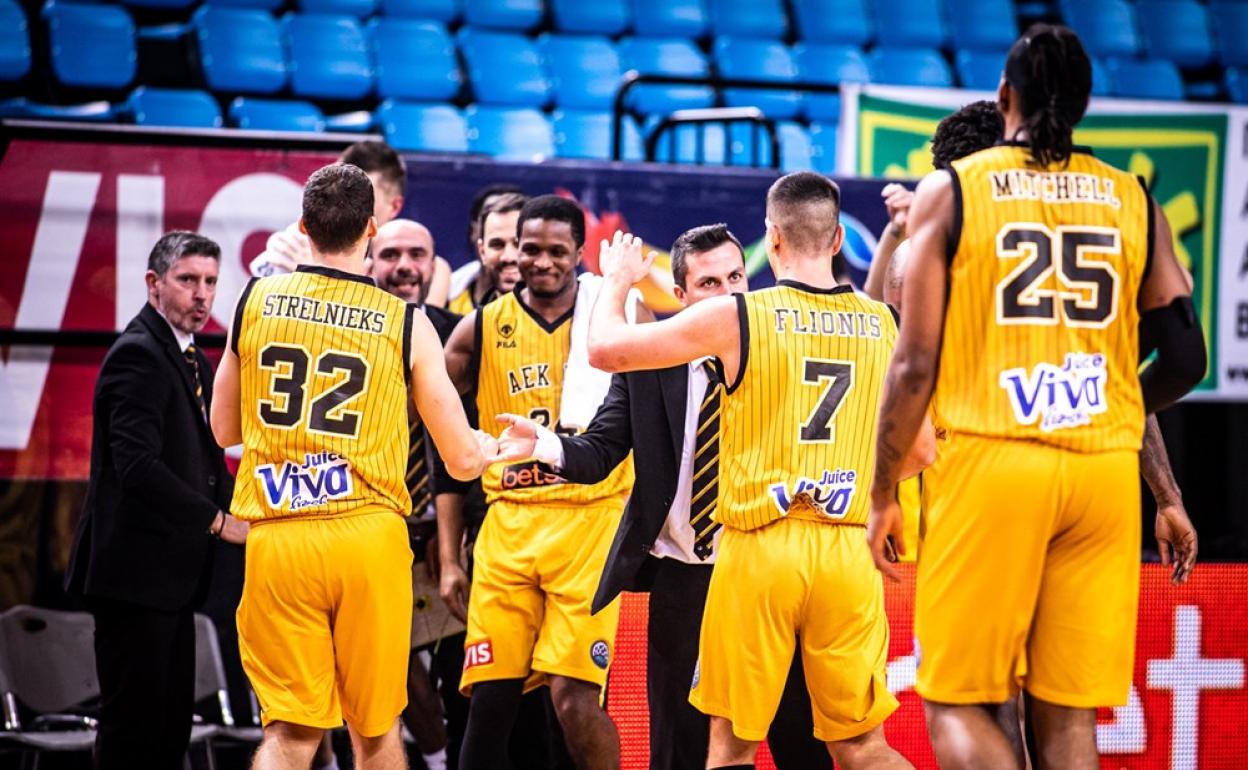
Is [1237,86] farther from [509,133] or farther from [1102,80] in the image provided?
[509,133]

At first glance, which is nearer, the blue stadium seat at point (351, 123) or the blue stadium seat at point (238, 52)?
the blue stadium seat at point (351, 123)

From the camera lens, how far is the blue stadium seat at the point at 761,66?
12.6 meters

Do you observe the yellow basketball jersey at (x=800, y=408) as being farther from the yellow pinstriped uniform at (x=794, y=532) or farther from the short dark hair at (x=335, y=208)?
the short dark hair at (x=335, y=208)

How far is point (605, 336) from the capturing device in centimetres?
455

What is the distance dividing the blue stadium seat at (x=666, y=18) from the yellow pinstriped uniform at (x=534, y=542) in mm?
7110

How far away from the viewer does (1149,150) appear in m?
9.02

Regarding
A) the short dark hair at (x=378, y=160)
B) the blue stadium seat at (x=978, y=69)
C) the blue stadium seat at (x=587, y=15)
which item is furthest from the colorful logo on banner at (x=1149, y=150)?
the blue stadium seat at (x=587, y=15)

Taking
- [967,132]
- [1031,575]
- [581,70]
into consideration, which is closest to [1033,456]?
[1031,575]

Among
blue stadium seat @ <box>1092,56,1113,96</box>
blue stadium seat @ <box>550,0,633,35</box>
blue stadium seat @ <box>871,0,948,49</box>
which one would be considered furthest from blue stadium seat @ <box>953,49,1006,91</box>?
blue stadium seat @ <box>550,0,633,35</box>

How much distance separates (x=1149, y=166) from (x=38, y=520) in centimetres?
646

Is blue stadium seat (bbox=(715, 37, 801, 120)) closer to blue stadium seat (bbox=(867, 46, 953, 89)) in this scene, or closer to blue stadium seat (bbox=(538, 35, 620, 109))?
blue stadium seat (bbox=(867, 46, 953, 89))

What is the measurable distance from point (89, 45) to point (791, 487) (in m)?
7.79

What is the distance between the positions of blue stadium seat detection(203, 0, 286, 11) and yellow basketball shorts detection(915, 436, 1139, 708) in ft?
29.8

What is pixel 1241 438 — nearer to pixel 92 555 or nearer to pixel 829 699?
pixel 829 699
